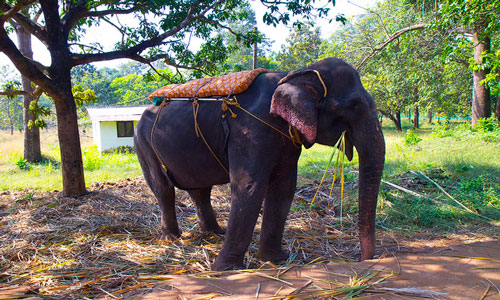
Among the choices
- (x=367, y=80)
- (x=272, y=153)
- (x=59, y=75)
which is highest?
(x=367, y=80)

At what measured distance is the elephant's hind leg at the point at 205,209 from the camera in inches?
189

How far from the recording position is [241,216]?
325 cm

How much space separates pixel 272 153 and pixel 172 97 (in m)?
1.59

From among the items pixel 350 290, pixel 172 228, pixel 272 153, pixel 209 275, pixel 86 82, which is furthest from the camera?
pixel 86 82

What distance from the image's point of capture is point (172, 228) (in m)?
4.61

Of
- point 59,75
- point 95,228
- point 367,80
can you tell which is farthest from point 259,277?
point 367,80

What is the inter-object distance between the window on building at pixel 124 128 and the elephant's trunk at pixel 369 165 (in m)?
18.6

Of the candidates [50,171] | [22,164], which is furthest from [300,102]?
[22,164]

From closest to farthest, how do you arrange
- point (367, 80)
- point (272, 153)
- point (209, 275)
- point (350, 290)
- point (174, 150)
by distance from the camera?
point (350, 290) → point (209, 275) → point (272, 153) → point (174, 150) → point (367, 80)

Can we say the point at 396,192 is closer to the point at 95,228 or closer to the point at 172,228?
the point at 172,228

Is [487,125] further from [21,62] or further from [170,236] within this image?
[21,62]

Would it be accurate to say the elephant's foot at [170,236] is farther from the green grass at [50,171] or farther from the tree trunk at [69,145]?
the green grass at [50,171]

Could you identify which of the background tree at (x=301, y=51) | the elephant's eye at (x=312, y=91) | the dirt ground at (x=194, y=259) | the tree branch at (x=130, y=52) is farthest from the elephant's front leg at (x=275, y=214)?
the background tree at (x=301, y=51)

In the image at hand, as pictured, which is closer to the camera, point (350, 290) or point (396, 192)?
point (350, 290)
